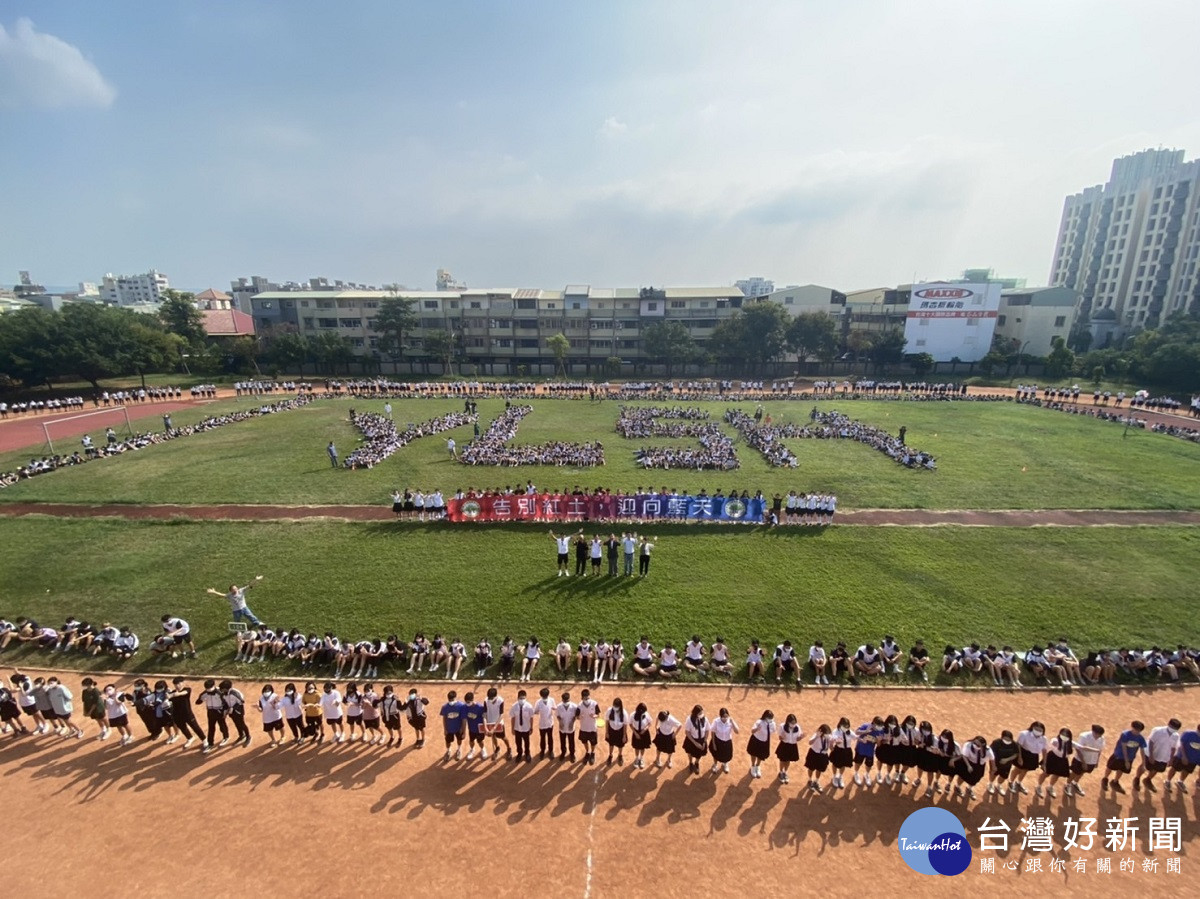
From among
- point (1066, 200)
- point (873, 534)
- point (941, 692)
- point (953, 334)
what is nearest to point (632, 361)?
point (953, 334)

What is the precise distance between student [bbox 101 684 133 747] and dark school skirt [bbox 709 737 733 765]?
11915 mm

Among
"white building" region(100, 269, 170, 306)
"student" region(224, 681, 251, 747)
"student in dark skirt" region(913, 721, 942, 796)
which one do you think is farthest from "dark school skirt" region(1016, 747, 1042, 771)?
"white building" region(100, 269, 170, 306)

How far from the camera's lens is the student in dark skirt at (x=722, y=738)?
10.1 m

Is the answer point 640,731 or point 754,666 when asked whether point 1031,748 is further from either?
point 640,731

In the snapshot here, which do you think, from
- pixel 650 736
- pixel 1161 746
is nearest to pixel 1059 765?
pixel 1161 746

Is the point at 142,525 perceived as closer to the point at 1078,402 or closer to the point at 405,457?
the point at 405,457

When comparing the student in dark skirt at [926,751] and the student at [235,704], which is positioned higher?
the student in dark skirt at [926,751]

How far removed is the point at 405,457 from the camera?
33469mm

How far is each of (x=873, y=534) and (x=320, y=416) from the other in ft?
142

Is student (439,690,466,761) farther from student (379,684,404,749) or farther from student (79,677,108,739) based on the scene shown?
student (79,677,108,739)

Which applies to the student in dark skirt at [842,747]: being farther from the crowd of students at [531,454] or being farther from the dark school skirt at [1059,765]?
the crowd of students at [531,454]

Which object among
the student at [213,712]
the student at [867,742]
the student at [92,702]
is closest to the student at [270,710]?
the student at [213,712]

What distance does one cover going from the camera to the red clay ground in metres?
8.39

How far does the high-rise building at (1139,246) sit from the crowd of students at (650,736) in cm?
9715
